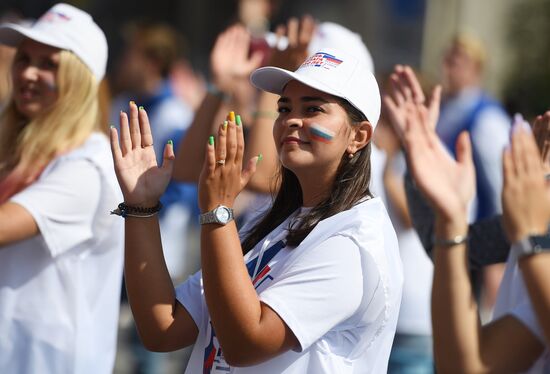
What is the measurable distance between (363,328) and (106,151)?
1.48m

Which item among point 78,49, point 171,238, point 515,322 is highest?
point 78,49

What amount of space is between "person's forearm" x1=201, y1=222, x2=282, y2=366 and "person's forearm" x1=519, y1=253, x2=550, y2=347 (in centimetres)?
69

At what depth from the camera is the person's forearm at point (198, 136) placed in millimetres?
4805

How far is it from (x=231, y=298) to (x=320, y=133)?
1.90 feet

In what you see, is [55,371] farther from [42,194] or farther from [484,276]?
[484,276]

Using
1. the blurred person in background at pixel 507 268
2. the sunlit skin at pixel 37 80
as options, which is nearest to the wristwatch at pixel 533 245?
the blurred person in background at pixel 507 268

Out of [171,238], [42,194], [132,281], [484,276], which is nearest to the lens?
[132,281]

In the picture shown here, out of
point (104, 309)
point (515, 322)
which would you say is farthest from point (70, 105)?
point (515, 322)

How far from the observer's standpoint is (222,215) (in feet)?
8.70

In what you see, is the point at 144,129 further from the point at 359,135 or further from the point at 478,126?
the point at 478,126

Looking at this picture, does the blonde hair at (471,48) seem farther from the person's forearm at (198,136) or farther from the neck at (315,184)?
the neck at (315,184)

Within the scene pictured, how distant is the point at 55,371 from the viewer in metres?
3.58

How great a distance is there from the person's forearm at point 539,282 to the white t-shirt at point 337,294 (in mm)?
472

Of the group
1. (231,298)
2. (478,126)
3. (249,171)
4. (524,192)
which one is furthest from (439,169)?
(478,126)
